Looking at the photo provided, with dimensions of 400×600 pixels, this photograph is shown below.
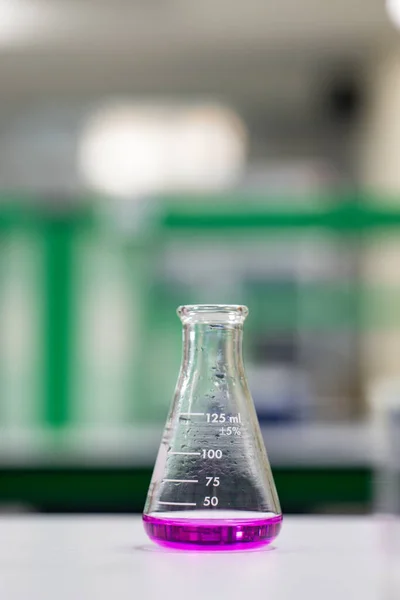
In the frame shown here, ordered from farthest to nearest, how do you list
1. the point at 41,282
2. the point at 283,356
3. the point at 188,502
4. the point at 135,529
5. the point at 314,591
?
the point at 283,356 → the point at 41,282 → the point at 135,529 → the point at 188,502 → the point at 314,591

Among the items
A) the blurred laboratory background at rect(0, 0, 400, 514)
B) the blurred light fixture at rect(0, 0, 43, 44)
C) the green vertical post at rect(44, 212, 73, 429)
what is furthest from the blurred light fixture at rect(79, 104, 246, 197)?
the green vertical post at rect(44, 212, 73, 429)

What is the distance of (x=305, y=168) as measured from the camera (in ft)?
20.0

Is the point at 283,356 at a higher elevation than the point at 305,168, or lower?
lower

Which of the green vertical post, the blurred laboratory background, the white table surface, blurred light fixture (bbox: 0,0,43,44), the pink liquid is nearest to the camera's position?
the white table surface

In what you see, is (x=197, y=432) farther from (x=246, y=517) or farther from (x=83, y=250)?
(x=83, y=250)

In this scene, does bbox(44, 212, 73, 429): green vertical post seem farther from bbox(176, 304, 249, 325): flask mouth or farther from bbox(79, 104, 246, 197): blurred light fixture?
bbox(79, 104, 246, 197): blurred light fixture

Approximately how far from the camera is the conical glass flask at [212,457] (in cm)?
61

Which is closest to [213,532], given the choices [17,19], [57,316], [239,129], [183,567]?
[183,567]

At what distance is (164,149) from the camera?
6238 mm

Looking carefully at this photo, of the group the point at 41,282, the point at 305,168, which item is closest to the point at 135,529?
the point at 41,282

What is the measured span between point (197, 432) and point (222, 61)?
5627mm

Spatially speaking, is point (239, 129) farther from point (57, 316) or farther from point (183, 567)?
point (183, 567)

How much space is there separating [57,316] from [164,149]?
4231 mm

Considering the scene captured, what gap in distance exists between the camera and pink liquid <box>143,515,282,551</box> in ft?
2.01
